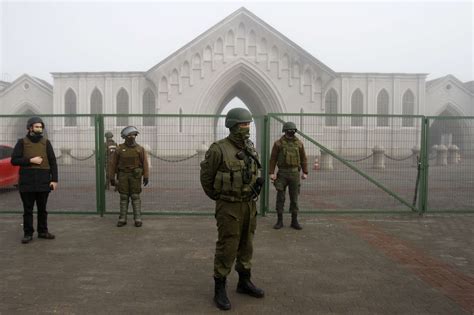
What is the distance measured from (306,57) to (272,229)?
25641 millimetres

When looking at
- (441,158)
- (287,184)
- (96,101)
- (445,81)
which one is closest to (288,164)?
(287,184)

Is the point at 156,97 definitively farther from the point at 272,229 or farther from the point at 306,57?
the point at 272,229

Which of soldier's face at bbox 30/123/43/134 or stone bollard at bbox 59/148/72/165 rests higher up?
soldier's face at bbox 30/123/43/134

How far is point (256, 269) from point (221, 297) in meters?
1.27

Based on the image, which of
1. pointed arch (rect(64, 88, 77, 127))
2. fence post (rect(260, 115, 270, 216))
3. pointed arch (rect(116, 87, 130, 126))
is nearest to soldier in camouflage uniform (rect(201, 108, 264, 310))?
fence post (rect(260, 115, 270, 216))

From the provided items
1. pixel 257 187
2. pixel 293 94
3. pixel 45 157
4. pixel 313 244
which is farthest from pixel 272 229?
pixel 293 94

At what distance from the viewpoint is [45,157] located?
701 centimetres

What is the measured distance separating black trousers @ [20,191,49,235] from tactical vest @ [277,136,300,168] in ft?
13.9

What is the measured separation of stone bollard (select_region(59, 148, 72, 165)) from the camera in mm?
10098

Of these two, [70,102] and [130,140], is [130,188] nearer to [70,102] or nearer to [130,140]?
[130,140]

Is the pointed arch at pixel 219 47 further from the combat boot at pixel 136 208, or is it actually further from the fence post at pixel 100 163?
the combat boot at pixel 136 208

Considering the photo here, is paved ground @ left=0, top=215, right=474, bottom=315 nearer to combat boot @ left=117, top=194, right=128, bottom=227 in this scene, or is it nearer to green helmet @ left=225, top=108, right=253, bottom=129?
combat boot @ left=117, top=194, right=128, bottom=227

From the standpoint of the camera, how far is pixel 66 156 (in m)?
10.2

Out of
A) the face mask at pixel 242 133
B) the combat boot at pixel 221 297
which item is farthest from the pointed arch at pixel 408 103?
the combat boot at pixel 221 297
